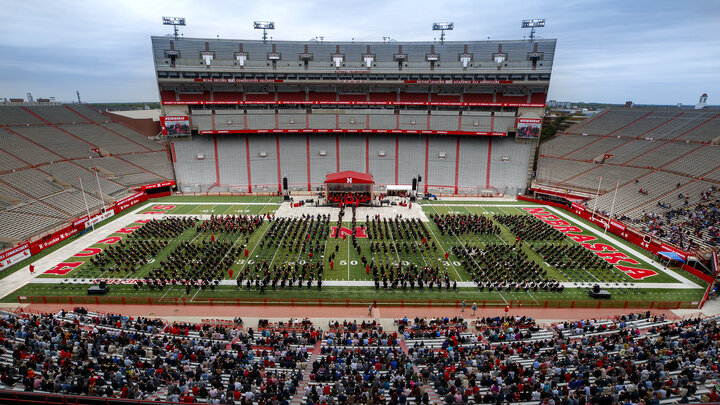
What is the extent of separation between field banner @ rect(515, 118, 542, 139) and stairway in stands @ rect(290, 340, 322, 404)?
39501 mm

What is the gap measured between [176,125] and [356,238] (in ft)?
101

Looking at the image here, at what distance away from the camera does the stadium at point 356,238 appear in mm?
11336

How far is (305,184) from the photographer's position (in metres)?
45.0

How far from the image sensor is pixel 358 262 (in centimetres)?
2314

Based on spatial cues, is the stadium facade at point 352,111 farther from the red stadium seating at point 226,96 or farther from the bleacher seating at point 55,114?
the bleacher seating at point 55,114

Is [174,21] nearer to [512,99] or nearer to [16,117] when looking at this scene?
[16,117]

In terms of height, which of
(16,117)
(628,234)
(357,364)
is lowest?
(628,234)

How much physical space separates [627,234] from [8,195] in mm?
53177

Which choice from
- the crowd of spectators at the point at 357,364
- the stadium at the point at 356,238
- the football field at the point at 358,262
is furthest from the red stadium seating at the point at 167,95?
the crowd of spectators at the point at 357,364

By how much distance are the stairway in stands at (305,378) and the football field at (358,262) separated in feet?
17.0

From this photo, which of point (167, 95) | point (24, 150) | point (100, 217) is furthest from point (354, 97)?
point (24, 150)

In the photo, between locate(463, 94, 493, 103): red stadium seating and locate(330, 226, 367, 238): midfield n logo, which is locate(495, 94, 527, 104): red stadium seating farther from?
locate(330, 226, 367, 238): midfield n logo

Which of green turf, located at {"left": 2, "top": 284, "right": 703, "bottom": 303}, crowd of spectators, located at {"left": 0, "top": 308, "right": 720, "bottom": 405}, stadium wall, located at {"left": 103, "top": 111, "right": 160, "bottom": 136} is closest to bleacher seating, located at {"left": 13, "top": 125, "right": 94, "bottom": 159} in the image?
stadium wall, located at {"left": 103, "top": 111, "right": 160, "bottom": 136}

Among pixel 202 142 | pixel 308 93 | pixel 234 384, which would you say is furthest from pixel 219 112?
pixel 234 384
